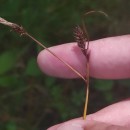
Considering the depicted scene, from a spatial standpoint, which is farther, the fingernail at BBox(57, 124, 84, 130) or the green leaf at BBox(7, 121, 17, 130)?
the green leaf at BBox(7, 121, 17, 130)

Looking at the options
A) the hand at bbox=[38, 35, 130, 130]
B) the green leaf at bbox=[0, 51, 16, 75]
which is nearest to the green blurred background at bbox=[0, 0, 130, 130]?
the green leaf at bbox=[0, 51, 16, 75]

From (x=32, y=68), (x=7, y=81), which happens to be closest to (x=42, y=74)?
(x=32, y=68)

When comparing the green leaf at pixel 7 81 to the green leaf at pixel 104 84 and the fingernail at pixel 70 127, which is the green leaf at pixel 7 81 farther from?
the fingernail at pixel 70 127

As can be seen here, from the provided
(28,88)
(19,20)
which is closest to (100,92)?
(28,88)

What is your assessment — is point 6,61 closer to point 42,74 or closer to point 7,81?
point 7,81

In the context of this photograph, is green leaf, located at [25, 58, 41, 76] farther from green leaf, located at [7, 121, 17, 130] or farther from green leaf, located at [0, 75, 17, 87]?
green leaf, located at [7, 121, 17, 130]

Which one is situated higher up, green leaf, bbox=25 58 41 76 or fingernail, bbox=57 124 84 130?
green leaf, bbox=25 58 41 76

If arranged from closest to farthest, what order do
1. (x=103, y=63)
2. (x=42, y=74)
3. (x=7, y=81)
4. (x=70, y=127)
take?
(x=70, y=127)
(x=103, y=63)
(x=7, y=81)
(x=42, y=74)
